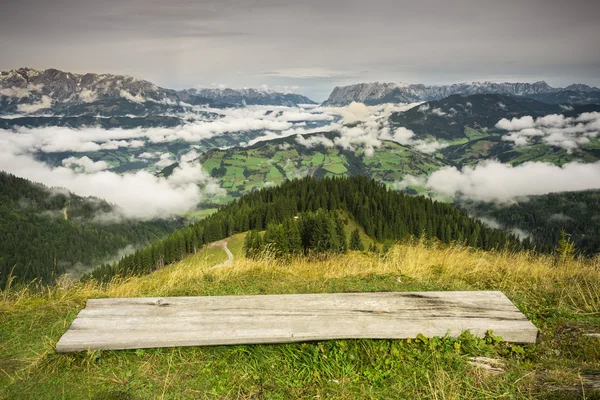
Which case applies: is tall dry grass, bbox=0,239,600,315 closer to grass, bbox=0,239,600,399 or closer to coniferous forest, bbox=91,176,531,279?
grass, bbox=0,239,600,399

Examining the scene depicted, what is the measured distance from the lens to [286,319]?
15.9ft

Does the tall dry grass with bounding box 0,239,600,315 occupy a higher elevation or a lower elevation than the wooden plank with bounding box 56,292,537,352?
lower

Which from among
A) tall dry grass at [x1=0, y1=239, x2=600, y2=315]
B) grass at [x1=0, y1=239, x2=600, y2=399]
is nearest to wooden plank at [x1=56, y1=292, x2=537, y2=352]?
grass at [x1=0, y1=239, x2=600, y2=399]

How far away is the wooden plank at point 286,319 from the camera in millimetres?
4488

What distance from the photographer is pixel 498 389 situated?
12.5ft

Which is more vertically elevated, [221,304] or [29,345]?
[221,304]

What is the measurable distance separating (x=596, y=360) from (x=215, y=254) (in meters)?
95.3

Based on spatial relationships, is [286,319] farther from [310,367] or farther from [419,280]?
[419,280]

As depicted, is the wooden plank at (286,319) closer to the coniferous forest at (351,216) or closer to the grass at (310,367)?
the grass at (310,367)

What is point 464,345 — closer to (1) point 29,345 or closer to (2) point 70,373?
(2) point 70,373

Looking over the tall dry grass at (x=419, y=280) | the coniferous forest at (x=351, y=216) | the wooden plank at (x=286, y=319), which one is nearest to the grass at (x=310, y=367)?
the wooden plank at (x=286, y=319)

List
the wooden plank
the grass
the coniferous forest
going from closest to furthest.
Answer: the grass → the wooden plank → the coniferous forest

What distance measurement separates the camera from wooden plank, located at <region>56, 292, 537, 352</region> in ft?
14.7

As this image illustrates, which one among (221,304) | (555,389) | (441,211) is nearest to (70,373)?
(221,304)
